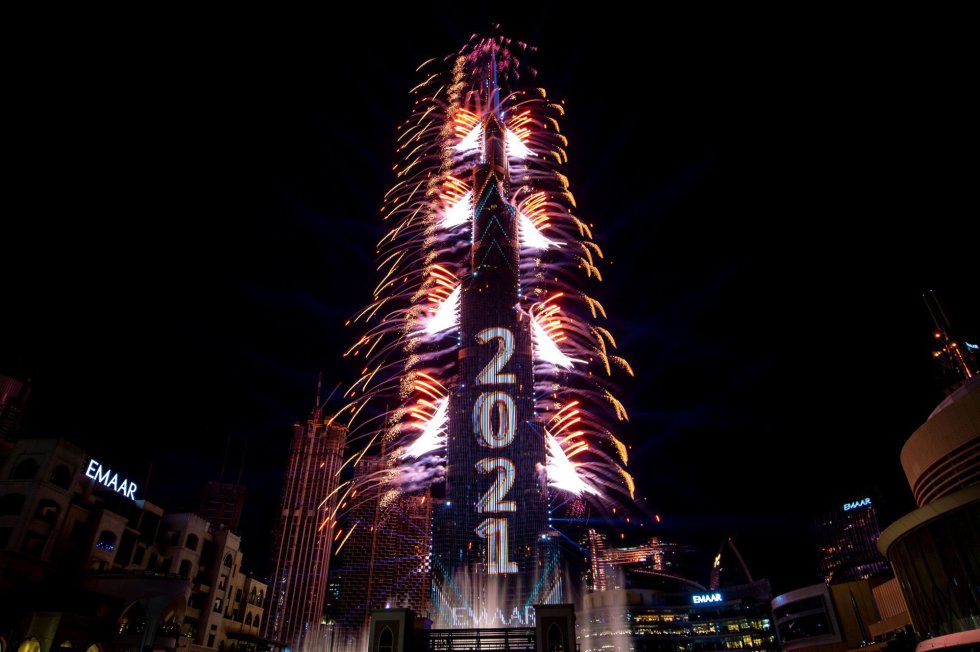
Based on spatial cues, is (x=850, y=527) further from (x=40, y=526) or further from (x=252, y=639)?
(x=40, y=526)

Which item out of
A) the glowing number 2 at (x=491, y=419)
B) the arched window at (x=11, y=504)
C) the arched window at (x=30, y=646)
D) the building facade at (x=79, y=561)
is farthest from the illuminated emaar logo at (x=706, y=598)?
the arched window at (x=11, y=504)

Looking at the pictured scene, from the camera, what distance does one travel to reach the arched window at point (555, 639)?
3931 cm

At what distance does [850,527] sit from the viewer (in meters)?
196

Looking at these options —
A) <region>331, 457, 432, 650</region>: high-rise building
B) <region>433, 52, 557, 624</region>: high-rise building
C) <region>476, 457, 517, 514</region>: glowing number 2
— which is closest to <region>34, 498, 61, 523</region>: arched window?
A: <region>433, 52, 557, 624</region>: high-rise building

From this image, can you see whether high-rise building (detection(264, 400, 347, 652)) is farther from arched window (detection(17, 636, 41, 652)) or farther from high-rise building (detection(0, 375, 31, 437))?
arched window (detection(17, 636, 41, 652))

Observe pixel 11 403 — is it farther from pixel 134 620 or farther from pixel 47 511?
pixel 134 620

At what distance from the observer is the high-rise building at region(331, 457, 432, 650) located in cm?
18025

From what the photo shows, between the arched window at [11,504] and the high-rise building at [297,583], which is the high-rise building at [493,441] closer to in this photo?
the arched window at [11,504]

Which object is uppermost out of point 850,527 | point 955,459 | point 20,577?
point 850,527

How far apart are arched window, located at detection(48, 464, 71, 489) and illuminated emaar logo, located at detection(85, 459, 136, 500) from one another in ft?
10.8

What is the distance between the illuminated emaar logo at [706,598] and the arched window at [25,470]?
375 feet

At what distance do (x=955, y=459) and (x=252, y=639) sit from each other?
273ft

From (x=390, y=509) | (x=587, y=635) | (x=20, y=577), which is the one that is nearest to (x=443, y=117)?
(x=20, y=577)

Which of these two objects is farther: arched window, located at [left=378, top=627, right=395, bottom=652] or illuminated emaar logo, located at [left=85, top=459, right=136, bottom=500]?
illuminated emaar logo, located at [left=85, top=459, right=136, bottom=500]
